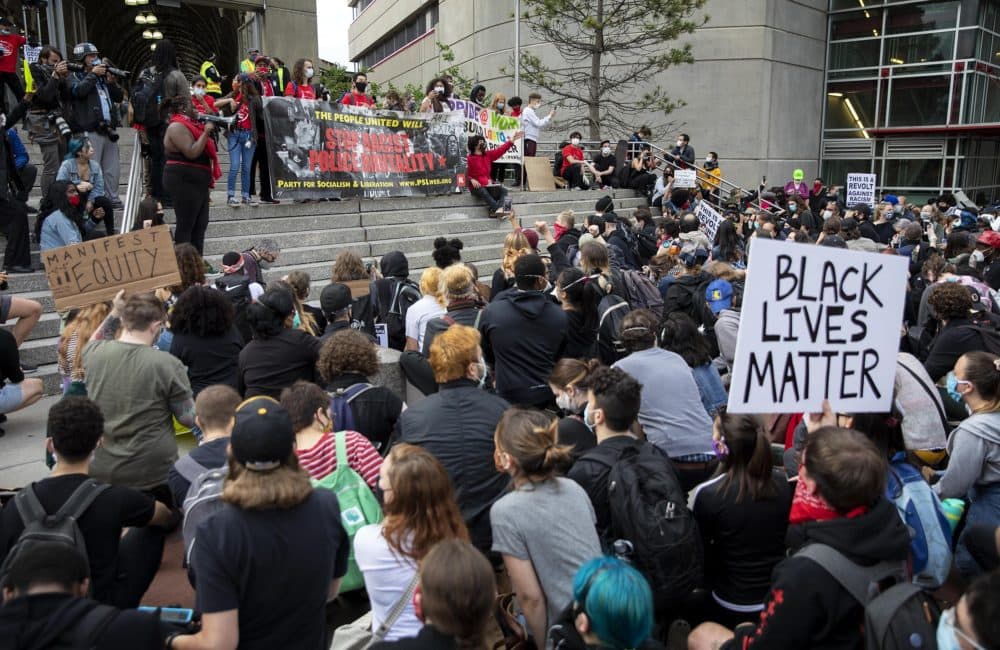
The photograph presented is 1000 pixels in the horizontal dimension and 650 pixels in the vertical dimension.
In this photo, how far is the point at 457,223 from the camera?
13172 millimetres

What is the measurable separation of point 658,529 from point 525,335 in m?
2.36

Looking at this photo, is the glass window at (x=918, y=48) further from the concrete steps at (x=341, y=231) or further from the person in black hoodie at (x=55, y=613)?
the person in black hoodie at (x=55, y=613)

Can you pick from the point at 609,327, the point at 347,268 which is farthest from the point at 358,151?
the point at 609,327

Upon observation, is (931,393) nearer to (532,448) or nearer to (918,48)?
(532,448)

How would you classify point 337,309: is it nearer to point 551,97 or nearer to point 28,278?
point 28,278

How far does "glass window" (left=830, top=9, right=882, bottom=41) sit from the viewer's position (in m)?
28.3

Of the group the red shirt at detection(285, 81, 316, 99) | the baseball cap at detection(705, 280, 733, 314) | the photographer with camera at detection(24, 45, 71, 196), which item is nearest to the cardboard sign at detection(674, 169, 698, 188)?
the red shirt at detection(285, 81, 316, 99)

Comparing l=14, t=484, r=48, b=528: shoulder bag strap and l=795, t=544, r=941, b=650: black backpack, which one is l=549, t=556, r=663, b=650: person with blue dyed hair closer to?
l=795, t=544, r=941, b=650: black backpack

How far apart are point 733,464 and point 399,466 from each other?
158cm

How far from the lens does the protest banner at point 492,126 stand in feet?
51.5

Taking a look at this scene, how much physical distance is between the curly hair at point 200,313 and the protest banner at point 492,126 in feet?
36.2

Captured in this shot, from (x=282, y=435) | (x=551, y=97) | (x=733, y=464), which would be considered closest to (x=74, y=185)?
(x=282, y=435)

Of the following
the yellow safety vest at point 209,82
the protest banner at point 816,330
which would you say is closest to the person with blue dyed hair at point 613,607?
the protest banner at point 816,330

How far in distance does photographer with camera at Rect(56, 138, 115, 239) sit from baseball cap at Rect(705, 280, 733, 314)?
712cm
